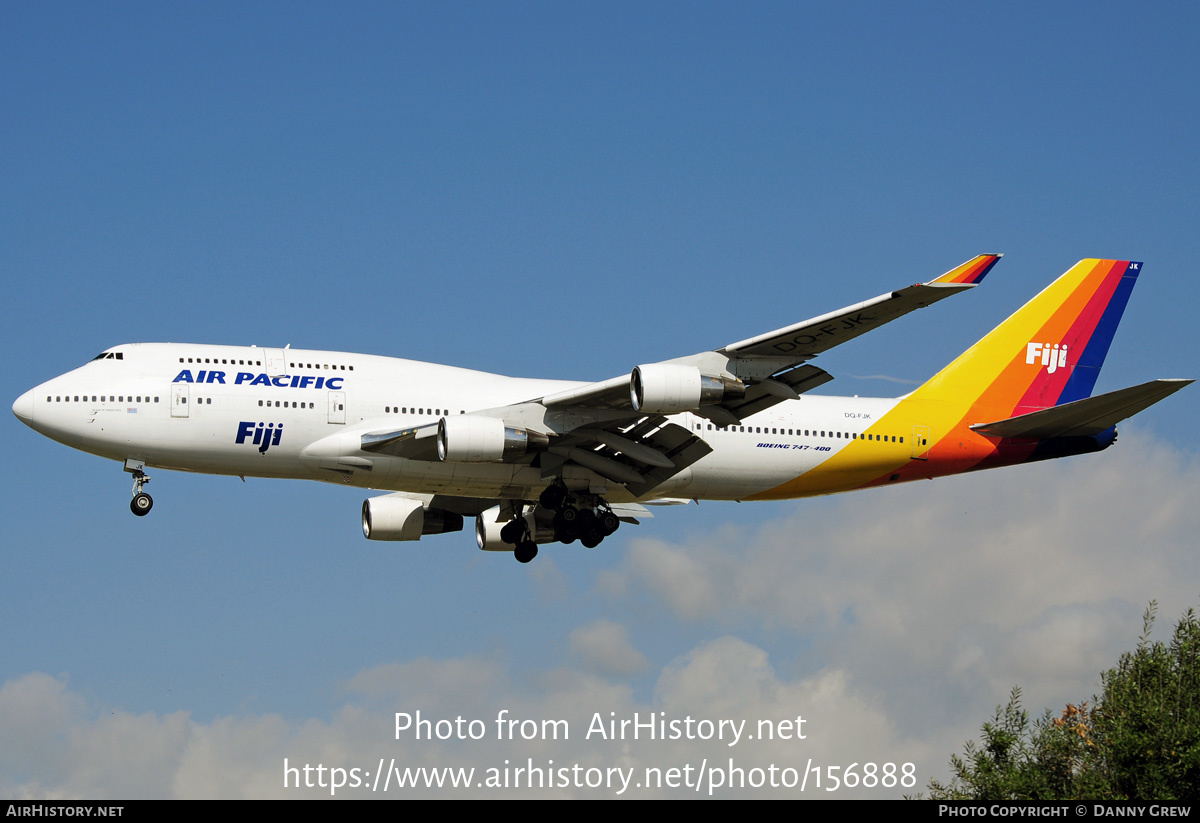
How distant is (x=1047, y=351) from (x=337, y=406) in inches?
851

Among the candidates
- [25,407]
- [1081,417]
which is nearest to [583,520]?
[1081,417]

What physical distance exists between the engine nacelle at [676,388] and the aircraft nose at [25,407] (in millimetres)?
15804

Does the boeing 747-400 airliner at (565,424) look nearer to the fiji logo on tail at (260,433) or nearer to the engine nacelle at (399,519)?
the fiji logo on tail at (260,433)

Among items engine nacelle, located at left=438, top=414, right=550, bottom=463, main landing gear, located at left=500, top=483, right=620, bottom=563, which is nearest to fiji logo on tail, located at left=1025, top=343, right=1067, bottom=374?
main landing gear, located at left=500, top=483, right=620, bottom=563

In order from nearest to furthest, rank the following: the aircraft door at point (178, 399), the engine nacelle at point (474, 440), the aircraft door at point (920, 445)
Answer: the engine nacelle at point (474, 440) → the aircraft door at point (178, 399) → the aircraft door at point (920, 445)

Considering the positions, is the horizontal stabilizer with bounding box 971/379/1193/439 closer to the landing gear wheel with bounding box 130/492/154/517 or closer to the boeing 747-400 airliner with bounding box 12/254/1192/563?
the boeing 747-400 airliner with bounding box 12/254/1192/563

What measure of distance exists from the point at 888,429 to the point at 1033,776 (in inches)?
416

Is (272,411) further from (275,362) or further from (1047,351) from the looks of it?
(1047,351)

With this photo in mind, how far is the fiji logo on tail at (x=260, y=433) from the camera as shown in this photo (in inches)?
1426

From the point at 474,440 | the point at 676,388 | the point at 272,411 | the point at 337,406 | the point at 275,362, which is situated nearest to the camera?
the point at 676,388

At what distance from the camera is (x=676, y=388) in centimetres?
3325

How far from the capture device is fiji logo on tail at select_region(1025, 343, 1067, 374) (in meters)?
43.1

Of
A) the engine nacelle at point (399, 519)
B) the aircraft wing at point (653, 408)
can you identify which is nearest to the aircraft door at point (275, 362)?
the aircraft wing at point (653, 408)

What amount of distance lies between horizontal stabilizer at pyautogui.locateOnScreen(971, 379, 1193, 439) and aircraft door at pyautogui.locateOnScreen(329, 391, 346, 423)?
18.0 m
